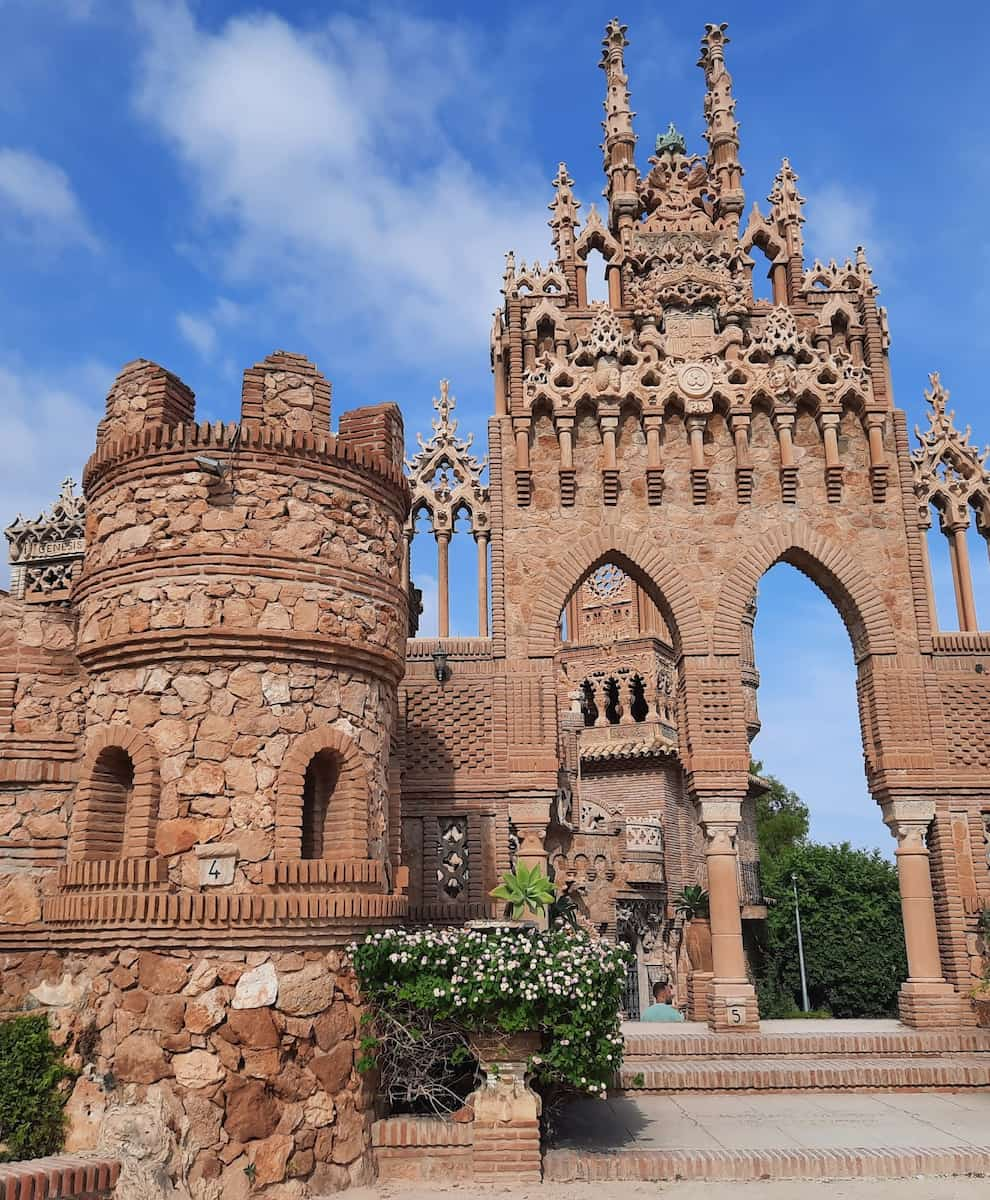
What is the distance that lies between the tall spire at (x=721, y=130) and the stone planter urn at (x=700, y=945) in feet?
34.4

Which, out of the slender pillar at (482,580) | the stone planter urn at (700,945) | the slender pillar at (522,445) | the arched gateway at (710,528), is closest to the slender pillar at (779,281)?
the arched gateway at (710,528)

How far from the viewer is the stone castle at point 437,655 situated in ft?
23.1

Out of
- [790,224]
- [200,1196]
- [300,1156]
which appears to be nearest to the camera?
[200,1196]

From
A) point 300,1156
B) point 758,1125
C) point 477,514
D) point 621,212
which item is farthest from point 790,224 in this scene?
point 300,1156

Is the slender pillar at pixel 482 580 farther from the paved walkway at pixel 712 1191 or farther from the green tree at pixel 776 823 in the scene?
the green tree at pixel 776 823

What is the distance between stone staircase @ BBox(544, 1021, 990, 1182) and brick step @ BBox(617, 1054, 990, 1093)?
1cm

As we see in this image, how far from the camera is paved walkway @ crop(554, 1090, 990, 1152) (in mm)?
8094

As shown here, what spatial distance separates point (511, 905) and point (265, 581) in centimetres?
642

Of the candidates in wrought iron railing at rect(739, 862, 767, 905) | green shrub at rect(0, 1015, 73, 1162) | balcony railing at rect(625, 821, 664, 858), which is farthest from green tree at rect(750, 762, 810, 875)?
green shrub at rect(0, 1015, 73, 1162)

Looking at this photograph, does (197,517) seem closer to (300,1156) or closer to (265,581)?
(265,581)

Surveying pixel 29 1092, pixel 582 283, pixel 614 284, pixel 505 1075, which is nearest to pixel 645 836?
pixel 614 284

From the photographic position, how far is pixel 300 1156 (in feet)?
22.3

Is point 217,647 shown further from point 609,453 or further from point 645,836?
point 645,836

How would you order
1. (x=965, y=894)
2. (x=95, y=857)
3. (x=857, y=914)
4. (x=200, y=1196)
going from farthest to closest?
(x=857, y=914) → (x=965, y=894) → (x=95, y=857) → (x=200, y=1196)
